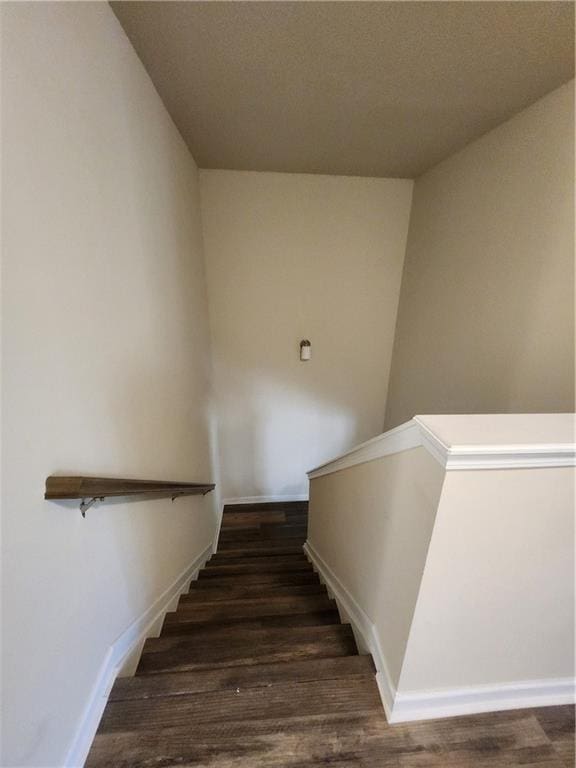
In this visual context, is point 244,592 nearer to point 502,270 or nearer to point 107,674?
point 107,674

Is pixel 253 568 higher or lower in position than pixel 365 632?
lower

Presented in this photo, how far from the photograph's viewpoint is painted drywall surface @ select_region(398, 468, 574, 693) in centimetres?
75

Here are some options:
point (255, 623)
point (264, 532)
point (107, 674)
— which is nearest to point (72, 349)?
point (107, 674)

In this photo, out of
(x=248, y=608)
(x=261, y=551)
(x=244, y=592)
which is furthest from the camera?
(x=261, y=551)

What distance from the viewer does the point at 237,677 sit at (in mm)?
1061

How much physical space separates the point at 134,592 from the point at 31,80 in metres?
1.63

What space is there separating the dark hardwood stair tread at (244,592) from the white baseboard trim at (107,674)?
0.82 feet

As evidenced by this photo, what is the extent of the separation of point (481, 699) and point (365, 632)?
1.29ft

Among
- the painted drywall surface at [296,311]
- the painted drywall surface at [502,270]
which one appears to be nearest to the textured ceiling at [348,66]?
the painted drywall surface at [502,270]

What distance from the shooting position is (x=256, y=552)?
120 inches

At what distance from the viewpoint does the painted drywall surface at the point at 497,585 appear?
754mm

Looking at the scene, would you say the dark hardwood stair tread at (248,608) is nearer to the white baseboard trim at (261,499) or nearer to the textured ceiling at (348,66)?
the white baseboard trim at (261,499)

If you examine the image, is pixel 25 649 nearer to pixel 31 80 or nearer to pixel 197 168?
pixel 31 80

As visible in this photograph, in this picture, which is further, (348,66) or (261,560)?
(261,560)
